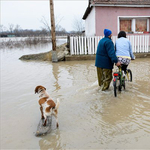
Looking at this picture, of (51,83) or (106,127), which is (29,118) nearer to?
(106,127)

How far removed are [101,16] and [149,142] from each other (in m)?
12.9

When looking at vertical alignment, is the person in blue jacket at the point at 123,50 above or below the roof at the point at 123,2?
below

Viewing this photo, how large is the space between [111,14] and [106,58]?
10258 mm

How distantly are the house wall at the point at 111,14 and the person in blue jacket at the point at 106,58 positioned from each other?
31.9ft

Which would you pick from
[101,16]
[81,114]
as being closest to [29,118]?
[81,114]

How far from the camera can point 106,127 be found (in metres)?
3.72

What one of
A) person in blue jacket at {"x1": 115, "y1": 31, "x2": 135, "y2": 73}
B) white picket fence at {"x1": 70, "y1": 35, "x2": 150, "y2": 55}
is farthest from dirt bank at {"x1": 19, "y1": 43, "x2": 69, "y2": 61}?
person in blue jacket at {"x1": 115, "y1": 31, "x2": 135, "y2": 73}

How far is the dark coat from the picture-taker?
5.27 meters

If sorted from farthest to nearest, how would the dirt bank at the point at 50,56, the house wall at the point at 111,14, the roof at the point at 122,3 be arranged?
the house wall at the point at 111,14 < the roof at the point at 122,3 < the dirt bank at the point at 50,56

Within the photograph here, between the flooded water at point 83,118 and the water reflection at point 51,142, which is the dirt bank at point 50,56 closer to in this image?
the flooded water at point 83,118

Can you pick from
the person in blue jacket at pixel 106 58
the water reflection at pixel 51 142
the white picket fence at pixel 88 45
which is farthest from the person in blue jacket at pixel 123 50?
the white picket fence at pixel 88 45

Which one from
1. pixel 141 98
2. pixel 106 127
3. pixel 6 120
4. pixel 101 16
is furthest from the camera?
pixel 101 16

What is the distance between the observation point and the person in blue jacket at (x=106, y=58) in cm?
528

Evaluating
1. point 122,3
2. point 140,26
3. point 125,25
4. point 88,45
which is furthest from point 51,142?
point 140,26
